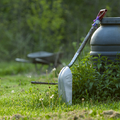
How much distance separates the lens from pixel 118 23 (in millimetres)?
3637

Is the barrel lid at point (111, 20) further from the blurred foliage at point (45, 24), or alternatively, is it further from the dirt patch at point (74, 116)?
the blurred foliage at point (45, 24)

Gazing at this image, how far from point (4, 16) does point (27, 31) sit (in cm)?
219

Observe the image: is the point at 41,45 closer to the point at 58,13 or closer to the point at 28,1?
the point at 58,13

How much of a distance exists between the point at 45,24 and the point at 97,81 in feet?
32.0

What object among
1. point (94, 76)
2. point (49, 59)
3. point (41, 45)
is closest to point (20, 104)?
point (94, 76)

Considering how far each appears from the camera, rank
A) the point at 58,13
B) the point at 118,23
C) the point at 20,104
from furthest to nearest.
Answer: the point at 58,13 < the point at 118,23 < the point at 20,104

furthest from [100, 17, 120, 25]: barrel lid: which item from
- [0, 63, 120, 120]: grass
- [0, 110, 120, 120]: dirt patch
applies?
[0, 110, 120, 120]: dirt patch

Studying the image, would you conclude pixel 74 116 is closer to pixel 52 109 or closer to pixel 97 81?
pixel 52 109

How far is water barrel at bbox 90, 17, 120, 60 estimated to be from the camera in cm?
354

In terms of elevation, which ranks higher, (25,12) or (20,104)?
(25,12)

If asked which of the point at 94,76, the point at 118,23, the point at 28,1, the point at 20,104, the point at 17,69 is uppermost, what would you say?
the point at 28,1

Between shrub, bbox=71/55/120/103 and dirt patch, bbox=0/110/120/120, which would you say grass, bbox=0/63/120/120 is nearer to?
dirt patch, bbox=0/110/120/120

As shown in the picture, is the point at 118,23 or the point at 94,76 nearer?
the point at 94,76

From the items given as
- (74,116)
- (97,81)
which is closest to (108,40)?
(97,81)
